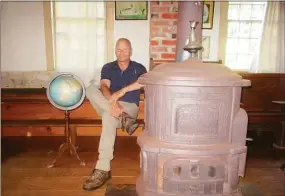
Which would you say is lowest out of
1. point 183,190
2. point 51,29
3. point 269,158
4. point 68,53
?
point 269,158

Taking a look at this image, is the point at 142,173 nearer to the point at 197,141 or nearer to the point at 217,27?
the point at 197,141

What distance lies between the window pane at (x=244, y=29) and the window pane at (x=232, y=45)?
0.40 feet

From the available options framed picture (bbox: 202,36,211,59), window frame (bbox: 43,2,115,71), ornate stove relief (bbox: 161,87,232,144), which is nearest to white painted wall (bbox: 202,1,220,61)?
framed picture (bbox: 202,36,211,59)

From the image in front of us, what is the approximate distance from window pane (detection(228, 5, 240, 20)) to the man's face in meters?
1.91

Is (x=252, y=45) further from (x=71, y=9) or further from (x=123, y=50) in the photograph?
(x=71, y=9)

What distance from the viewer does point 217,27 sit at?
A: 334cm

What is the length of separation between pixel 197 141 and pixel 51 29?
2.49m

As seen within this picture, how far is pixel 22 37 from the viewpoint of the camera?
3299mm

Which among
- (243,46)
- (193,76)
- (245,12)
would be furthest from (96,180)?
(245,12)

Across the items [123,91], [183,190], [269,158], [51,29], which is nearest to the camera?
[183,190]

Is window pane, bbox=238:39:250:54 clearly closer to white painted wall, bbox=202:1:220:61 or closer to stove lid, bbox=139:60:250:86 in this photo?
white painted wall, bbox=202:1:220:61

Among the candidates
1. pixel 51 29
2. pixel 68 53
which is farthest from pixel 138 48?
pixel 51 29

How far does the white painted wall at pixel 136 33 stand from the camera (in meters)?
3.26

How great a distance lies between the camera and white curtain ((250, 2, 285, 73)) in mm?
3309
